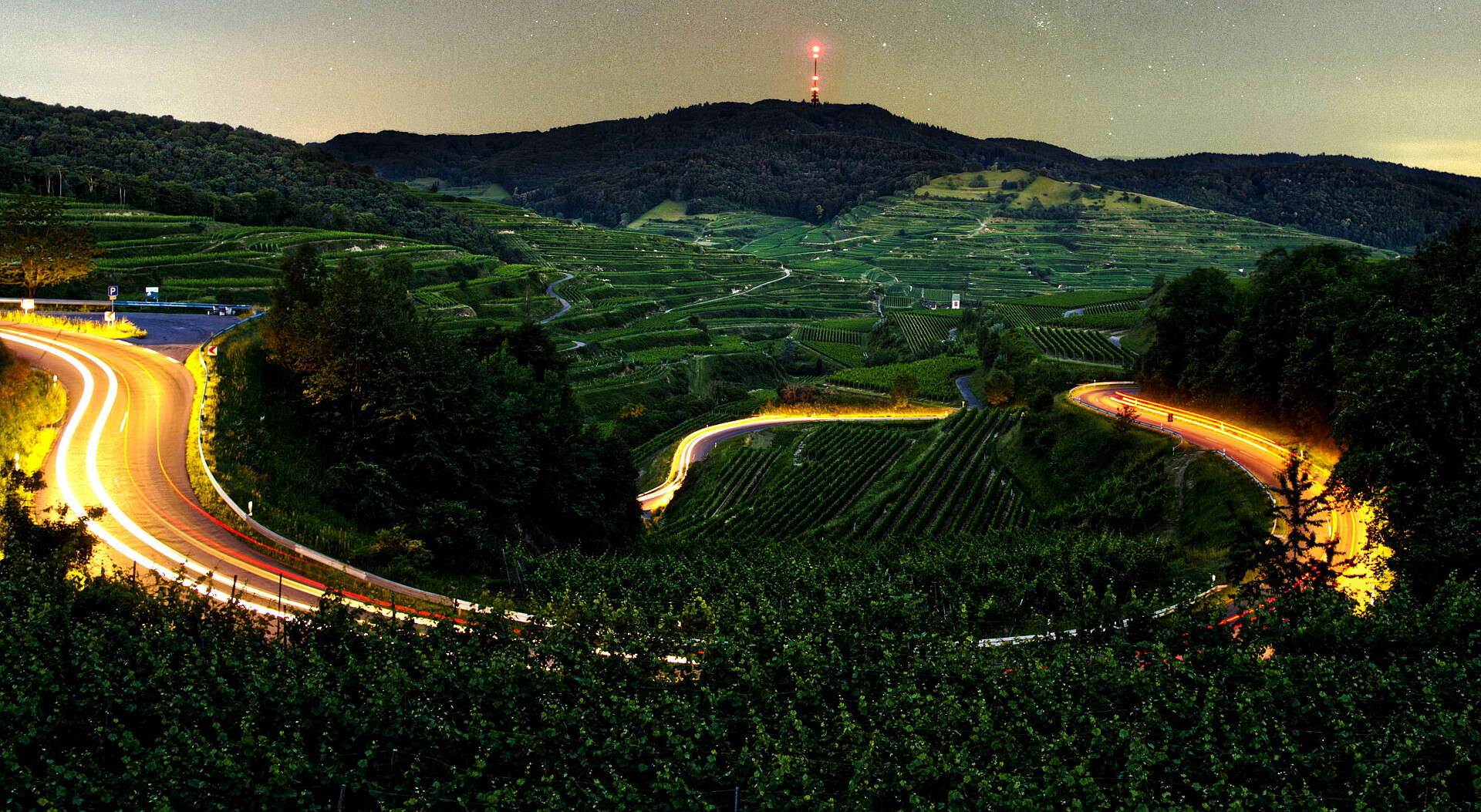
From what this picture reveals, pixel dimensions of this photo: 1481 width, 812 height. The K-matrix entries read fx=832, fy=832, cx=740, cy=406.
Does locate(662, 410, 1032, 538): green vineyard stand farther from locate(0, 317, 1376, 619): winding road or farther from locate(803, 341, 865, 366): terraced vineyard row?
locate(803, 341, 865, 366): terraced vineyard row

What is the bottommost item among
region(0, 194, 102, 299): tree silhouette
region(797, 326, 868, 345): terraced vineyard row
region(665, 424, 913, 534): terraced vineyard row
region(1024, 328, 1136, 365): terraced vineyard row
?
region(665, 424, 913, 534): terraced vineyard row

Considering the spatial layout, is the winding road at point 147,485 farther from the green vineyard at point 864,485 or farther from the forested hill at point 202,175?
the forested hill at point 202,175

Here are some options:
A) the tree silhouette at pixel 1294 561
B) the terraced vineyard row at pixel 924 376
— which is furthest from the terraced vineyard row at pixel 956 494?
the terraced vineyard row at pixel 924 376

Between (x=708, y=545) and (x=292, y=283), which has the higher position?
(x=292, y=283)

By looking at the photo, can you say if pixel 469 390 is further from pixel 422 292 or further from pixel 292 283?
pixel 422 292

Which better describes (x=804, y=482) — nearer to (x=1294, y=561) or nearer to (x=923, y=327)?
(x=1294, y=561)

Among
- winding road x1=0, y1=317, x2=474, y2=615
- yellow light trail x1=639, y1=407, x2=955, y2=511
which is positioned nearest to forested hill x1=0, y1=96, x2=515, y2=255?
winding road x1=0, y1=317, x2=474, y2=615

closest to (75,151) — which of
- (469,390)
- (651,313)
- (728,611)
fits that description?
Answer: (651,313)
